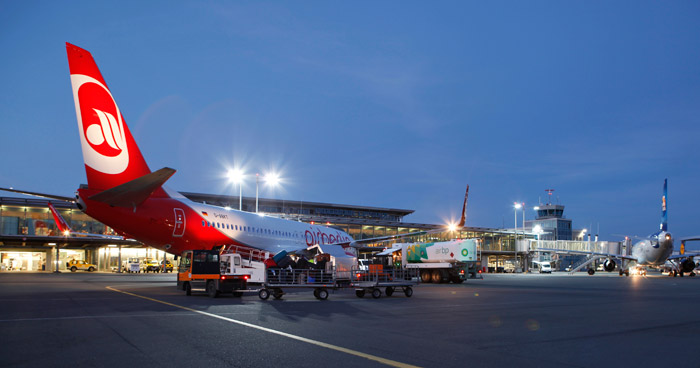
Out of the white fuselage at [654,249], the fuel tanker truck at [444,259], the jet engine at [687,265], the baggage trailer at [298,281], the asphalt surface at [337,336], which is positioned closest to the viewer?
the asphalt surface at [337,336]

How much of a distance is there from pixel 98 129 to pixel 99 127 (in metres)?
0.10

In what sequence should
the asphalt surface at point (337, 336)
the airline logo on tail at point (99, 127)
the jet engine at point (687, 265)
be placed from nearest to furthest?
the asphalt surface at point (337, 336)
the airline logo on tail at point (99, 127)
the jet engine at point (687, 265)

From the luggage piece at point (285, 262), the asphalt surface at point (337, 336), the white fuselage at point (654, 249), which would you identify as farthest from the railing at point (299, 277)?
the white fuselage at point (654, 249)

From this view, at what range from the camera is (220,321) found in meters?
12.6

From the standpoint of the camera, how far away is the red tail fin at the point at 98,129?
73.8 ft

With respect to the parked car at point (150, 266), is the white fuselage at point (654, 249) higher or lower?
higher

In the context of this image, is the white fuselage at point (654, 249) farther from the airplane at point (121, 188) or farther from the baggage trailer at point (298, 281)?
the airplane at point (121, 188)

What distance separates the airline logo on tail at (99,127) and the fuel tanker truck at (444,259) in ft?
80.7

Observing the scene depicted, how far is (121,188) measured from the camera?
21.5 meters

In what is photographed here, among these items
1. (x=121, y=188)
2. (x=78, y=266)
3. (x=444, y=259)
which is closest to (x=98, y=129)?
(x=121, y=188)

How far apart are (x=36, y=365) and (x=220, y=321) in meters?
5.47

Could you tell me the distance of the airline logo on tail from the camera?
22625mm

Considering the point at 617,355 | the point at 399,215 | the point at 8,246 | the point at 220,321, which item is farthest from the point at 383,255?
the point at 399,215

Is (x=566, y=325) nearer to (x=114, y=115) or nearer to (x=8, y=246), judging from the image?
(x=114, y=115)
